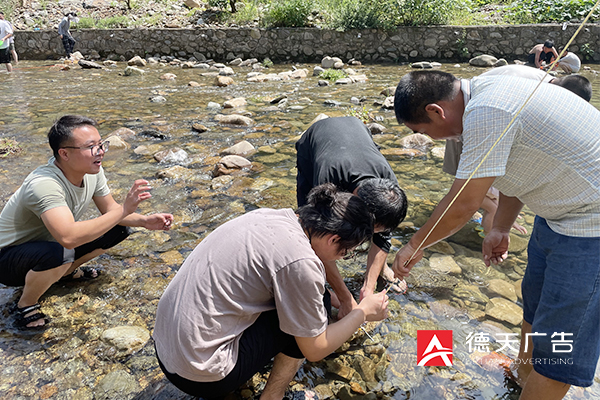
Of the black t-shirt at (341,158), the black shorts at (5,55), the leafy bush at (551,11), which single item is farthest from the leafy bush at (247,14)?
the black t-shirt at (341,158)

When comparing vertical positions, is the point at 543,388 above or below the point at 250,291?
below

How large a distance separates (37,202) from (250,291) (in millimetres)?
1474

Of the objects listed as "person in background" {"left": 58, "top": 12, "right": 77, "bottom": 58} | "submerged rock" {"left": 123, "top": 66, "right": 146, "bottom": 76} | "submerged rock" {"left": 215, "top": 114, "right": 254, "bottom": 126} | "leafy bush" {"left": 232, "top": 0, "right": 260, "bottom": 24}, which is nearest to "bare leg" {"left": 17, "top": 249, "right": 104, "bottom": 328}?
"submerged rock" {"left": 215, "top": 114, "right": 254, "bottom": 126}

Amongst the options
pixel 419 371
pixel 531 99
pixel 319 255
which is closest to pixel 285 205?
pixel 419 371

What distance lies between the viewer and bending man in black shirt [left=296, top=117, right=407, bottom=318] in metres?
2.18

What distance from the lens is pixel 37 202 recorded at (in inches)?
93.4

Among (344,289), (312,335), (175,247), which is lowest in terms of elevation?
(175,247)

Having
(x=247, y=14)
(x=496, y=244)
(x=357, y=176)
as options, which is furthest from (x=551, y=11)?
(x=357, y=176)

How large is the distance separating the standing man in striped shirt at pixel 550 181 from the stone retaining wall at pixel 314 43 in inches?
474

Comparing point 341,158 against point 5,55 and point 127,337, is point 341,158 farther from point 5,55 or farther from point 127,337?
point 5,55

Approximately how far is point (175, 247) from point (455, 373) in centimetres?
220

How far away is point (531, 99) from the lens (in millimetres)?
1652

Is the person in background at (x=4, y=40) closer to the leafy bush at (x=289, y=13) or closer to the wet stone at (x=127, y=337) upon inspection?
the leafy bush at (x=289, y=13)

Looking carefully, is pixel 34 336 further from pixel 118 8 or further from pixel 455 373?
pixel 118 8
